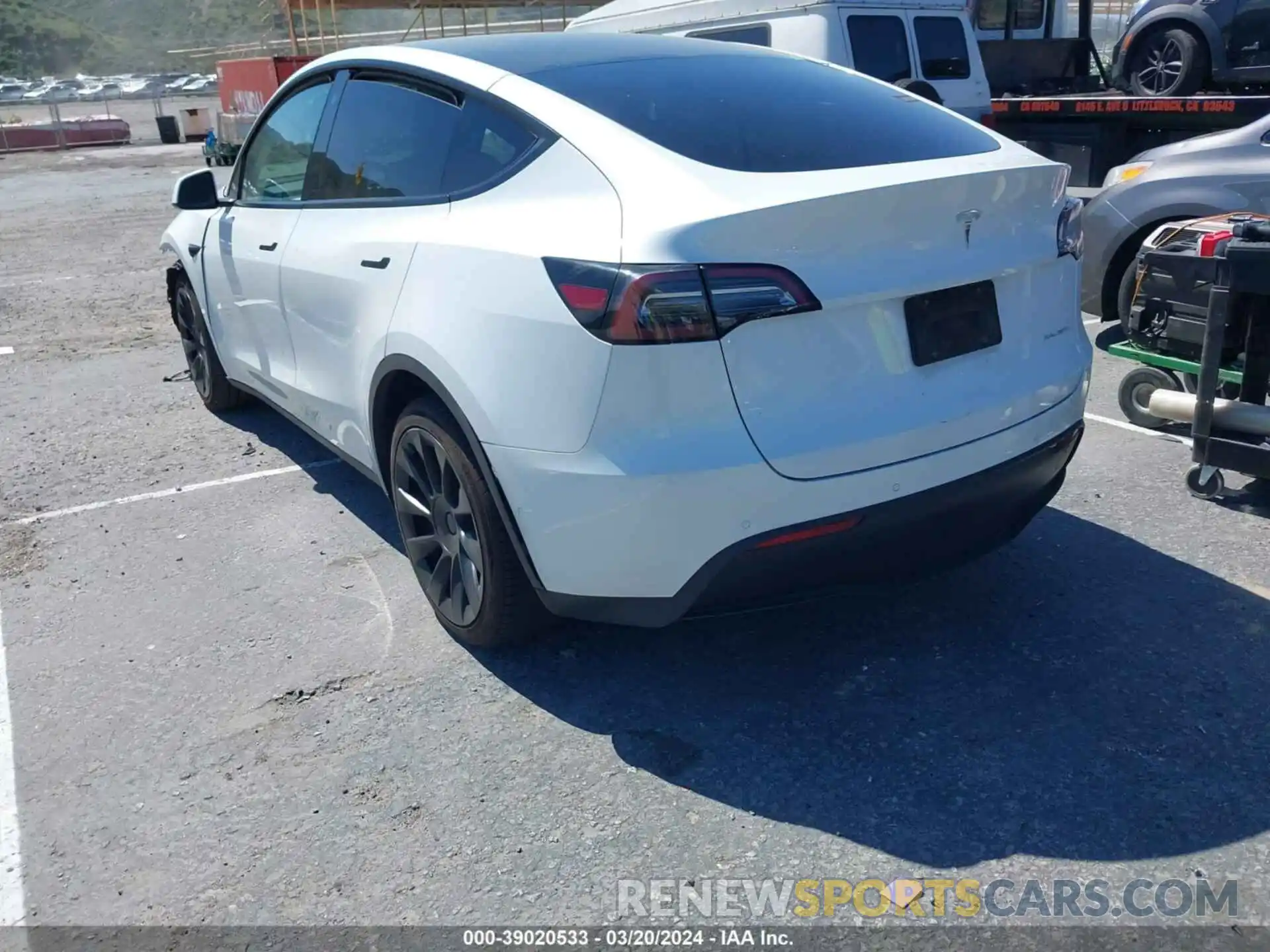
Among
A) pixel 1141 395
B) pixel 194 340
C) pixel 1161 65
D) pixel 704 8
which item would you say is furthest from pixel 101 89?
pixel 1141 395

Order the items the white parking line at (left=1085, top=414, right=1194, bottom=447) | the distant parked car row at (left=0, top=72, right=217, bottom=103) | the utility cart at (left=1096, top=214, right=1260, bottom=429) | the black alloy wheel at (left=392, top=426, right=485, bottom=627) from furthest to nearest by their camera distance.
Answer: the distant parked car row at (left=0, top=72, right=217, bottom=103), the white parking line at (left=1085, top=414, right=1194, bottom=447), the utility cart at (left=1096, top=214, right=1260, bottom=429), the black alloy wheel at (left=392, top=426, right=485, bottom=627)

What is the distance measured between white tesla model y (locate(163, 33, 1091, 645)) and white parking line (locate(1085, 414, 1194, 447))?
2.07 m

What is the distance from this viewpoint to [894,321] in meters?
2.81

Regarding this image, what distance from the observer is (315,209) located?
13.4 ft

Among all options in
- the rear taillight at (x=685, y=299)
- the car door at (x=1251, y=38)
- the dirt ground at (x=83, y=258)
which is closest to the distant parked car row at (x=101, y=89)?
the dirt ground at (x=83, y=258)

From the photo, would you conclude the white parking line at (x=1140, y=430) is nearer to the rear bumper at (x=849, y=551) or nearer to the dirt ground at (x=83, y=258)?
the rear bumper at (x=849, y=551)

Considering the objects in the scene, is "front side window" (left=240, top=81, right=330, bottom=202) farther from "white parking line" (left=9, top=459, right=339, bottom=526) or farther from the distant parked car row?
the distant parked car row

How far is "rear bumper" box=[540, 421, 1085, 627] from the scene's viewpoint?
2781 millimetres

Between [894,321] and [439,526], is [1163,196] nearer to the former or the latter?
[894,321]

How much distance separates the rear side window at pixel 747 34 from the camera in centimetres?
995

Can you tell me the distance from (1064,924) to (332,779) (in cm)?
183

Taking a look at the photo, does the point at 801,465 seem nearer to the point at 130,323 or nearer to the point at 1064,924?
the point at 1064,924

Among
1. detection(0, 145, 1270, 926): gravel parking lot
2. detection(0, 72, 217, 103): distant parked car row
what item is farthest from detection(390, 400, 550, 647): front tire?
detection(0, 72, 217, 103): distant parked car row

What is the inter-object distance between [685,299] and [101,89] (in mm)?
78310
